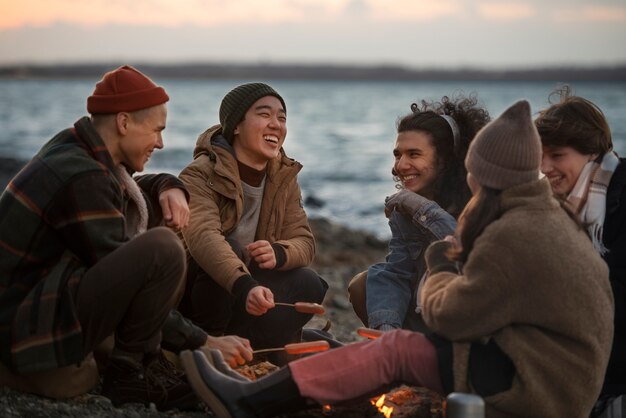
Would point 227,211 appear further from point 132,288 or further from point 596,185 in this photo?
point 596,185

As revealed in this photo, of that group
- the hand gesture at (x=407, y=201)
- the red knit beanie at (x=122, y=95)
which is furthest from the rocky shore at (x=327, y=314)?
the red knit beanie at (x=122, y=95)

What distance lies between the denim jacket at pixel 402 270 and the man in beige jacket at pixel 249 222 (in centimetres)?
36

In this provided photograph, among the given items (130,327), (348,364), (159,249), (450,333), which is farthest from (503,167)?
(130,327)

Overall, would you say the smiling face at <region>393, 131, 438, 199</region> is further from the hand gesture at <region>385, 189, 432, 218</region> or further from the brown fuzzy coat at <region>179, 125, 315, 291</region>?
the brown fuzzy coat at <region>179, 125, 315, 291</region>

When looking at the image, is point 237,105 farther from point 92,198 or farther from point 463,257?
point 463,257

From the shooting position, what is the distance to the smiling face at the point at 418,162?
5.20 metres

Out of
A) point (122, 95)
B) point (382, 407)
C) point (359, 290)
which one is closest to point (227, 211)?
point (359, 290)

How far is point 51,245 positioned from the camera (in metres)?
3.97

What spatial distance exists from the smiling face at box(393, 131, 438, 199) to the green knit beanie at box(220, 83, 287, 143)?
74 cm

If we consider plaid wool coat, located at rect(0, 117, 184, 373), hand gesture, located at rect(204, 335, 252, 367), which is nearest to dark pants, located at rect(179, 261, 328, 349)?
hand gesture, located at rect(204, 335, 252, 367)

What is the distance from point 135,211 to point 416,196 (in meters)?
1.51

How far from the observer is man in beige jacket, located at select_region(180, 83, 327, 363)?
4.98 meters

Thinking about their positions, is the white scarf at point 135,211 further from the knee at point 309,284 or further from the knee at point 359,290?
the knee at point 359,290

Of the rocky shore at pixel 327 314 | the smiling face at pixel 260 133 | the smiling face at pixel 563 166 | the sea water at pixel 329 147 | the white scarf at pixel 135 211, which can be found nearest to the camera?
the rocky shore at pixel 327 314
